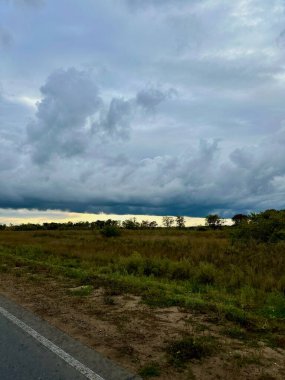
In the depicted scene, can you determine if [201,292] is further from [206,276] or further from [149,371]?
[149,371]

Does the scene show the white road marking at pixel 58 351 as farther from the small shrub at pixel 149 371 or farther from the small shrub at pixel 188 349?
the small shrub at pixel 188 349

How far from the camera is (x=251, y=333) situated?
7230 millimetres

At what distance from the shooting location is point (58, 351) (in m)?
6.09

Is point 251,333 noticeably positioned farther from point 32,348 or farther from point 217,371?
point 32,348

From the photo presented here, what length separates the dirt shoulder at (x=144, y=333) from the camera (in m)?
5.45

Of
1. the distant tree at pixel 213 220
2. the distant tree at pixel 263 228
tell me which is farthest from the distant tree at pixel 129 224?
the distant tree at pixel 263 228

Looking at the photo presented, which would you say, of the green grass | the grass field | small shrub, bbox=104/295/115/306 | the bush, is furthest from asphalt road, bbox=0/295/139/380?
the bush

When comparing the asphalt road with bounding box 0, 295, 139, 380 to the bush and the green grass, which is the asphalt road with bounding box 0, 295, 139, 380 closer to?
the green grass

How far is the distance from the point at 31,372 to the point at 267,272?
10663mm

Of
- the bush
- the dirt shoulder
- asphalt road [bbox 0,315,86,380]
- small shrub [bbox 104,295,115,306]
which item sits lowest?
asphalt road [bbox 0,315,86,380]

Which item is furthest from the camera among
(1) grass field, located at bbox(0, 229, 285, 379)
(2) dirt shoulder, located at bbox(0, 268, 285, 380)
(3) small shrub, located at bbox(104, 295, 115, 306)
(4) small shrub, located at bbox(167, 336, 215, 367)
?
(3) small shrub, located at bbox(104, 295, 115, 306)

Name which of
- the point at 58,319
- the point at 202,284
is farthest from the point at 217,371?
the point at 202,284

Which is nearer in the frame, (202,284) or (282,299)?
(282,299)

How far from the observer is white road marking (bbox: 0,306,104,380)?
17.1 ft
